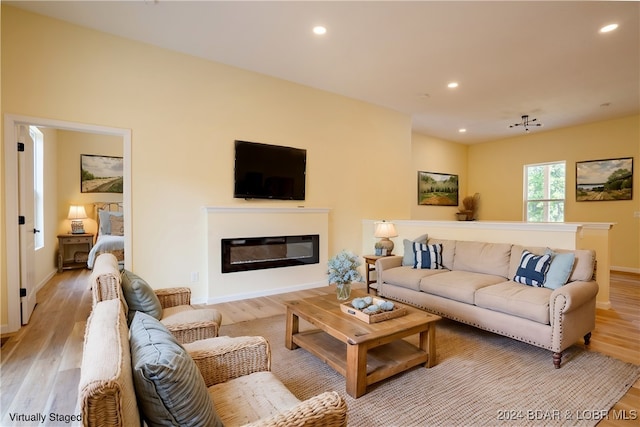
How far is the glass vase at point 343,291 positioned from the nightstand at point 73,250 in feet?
18.0

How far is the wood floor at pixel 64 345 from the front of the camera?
2.01m

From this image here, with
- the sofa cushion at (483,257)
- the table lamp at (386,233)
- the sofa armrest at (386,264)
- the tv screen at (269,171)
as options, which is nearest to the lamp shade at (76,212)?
the tv screen at (269,171)

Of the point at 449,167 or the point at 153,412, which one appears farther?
the point at 449,167

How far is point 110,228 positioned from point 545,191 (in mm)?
9418

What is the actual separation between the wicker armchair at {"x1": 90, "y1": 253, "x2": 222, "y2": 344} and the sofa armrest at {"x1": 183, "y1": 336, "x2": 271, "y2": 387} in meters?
0.43

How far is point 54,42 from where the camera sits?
3283 millimetres

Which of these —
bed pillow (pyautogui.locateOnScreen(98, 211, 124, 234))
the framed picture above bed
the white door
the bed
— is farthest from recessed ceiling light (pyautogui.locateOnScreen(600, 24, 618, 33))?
the framed picture above bed

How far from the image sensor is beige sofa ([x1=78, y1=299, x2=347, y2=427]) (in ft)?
2.63

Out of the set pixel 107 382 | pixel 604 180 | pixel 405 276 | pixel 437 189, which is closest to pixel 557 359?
pixel 405 276

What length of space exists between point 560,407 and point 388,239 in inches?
123

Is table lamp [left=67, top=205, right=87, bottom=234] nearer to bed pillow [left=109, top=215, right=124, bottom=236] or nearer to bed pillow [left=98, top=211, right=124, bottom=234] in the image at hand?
bed pillow [left=98, top=211, right=124, bottom=234]

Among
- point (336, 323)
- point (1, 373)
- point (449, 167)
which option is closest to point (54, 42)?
point (1, 373)

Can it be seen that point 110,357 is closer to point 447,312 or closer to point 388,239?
point 447,312

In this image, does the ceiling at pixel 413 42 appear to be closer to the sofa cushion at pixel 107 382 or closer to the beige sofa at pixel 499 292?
the beige sofa at pixel 499 292
